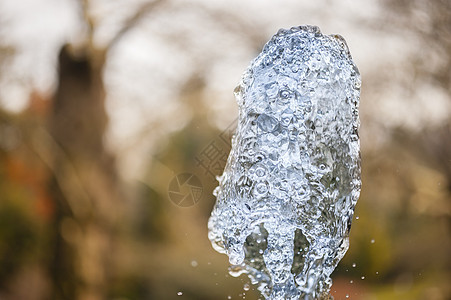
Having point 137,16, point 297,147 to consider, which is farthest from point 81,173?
point 297,147

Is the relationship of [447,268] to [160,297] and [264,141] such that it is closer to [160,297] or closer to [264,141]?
[160,297]

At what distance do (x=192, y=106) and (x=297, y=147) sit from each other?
10.2ft

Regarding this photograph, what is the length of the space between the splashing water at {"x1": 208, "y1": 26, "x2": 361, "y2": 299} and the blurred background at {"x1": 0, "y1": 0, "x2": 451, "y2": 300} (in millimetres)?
2071

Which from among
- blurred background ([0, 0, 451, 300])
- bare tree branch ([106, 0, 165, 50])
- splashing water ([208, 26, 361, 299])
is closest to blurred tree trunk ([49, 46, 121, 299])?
blurred background ([0, 0, 451, 300])

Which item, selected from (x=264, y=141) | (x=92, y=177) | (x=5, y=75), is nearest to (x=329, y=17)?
(x=92, y=177)

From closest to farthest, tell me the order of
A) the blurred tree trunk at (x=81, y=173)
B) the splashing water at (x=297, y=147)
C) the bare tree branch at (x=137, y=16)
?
the splashing water at (x=297, y=147)
the blurred tree trunk at (x=81, y=173)
the bare tree branch at (x=137, y=16)

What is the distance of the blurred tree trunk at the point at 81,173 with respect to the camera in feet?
13.1

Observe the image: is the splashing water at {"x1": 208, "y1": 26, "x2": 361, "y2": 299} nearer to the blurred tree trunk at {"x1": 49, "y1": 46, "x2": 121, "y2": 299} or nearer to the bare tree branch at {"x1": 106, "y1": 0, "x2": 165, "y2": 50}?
the blurred tree trunk at {"x1": 49, "y1": 46, "x2": 121, "y2": 299}

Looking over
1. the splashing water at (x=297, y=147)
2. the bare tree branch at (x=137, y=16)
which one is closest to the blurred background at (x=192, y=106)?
the bare tree branch at (x=137, y=16)

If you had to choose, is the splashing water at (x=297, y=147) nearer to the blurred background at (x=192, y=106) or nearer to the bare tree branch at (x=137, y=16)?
the blurred background at (x=192, y=106)

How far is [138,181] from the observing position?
634 cm

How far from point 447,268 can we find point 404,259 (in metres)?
0.38

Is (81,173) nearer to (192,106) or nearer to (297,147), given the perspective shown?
(192,106)

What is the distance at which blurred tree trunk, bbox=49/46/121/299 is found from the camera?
4.00 metres
